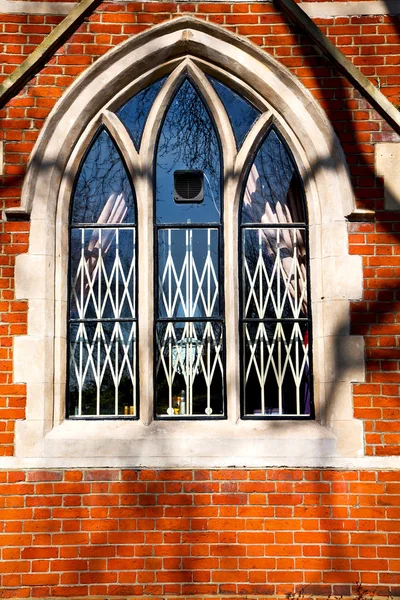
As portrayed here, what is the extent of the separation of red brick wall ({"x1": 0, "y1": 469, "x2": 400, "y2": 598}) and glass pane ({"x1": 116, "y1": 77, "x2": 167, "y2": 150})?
2562mm

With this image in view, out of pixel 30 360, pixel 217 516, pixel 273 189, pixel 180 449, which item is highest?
pixel 273 189

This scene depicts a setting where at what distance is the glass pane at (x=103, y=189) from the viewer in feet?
15.4

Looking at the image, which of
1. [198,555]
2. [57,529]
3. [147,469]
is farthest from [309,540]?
[57,529]

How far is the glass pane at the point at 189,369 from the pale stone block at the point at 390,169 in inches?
61.9

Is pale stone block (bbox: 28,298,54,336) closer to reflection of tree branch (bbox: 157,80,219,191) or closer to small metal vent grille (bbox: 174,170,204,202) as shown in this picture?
small metal vent grille (bbox: 174,170,204,202)

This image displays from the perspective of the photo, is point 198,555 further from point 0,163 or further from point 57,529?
point 0,163

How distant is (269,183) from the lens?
4746mm

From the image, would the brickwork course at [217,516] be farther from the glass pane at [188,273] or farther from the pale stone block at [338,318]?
the glass pane at [188,273]

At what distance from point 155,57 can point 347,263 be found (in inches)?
84.0

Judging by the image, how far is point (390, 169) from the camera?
14.9 feet

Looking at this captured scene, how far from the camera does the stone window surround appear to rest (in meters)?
4.30

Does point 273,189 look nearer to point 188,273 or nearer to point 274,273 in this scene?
point 274,273

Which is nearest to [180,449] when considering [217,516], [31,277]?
[217,516]

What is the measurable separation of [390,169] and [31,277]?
9.06 ft
